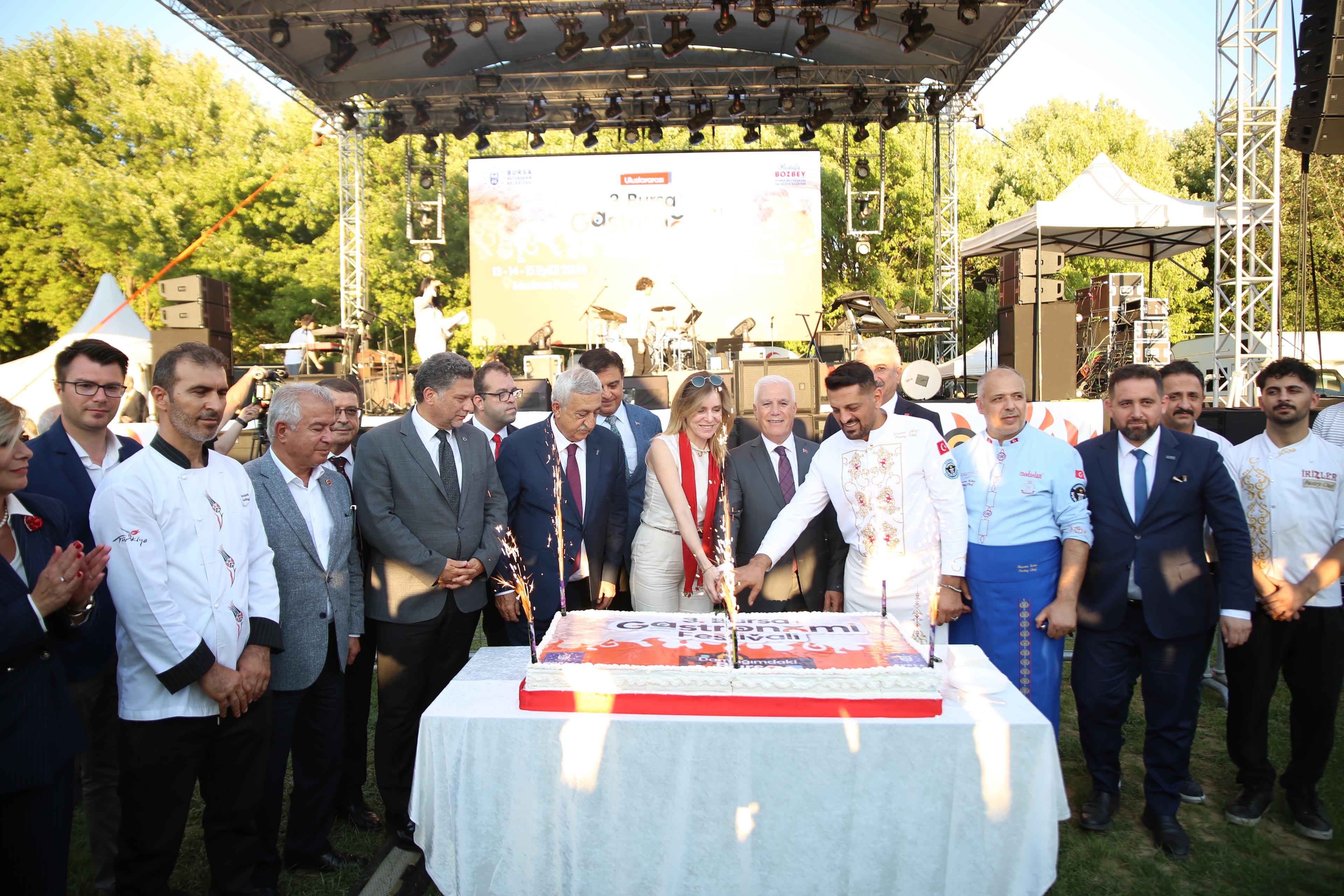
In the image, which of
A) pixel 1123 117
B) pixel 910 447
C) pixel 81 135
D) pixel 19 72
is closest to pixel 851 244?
pixel 1123 117

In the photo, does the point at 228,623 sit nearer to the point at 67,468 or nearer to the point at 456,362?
the point at 67,468

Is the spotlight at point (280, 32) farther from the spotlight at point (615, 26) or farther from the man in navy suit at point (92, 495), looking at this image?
the man in navy suit at point (92, 495)

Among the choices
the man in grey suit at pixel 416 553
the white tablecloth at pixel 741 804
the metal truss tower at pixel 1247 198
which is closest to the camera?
the white tablecloth at pixel 741 804

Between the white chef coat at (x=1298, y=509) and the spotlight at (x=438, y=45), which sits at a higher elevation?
the spotlight at (x=438, y=45)

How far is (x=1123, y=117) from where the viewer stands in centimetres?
2373

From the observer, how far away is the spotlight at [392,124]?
12.5 m

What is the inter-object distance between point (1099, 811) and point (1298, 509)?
1472 mm

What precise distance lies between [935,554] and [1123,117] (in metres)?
26.6

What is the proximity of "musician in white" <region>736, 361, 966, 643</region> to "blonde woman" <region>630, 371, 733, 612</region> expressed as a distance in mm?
413

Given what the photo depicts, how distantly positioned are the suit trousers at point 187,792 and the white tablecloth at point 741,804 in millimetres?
740

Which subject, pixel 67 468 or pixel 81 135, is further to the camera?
pixel 81 135

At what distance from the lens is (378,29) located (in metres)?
10.0

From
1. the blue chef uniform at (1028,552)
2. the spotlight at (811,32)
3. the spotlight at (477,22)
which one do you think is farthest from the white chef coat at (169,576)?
the spotlight at (811,32)

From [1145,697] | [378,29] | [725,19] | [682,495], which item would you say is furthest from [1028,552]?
[378,29]
